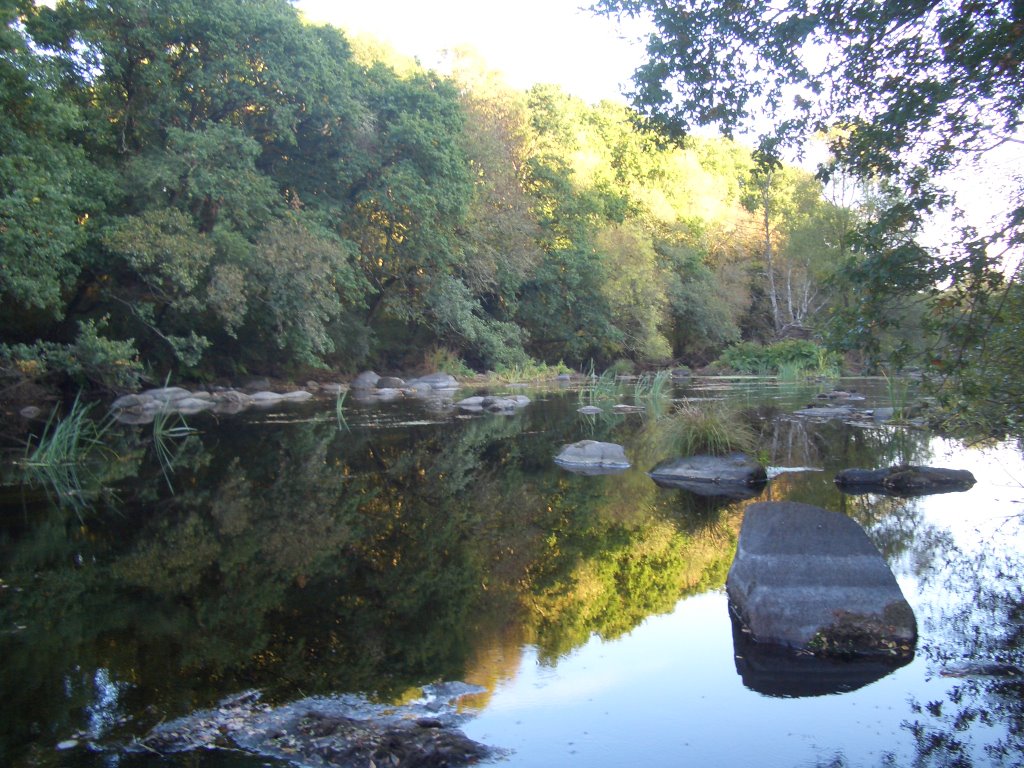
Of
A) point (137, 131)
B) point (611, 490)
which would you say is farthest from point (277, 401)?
point (611, 490)

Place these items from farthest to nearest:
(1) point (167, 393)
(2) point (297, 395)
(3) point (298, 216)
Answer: (2) point (297, 395) < (3) point (298, 216) < (1) point (167, 393)

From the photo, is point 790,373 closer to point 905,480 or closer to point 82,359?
point 905,480

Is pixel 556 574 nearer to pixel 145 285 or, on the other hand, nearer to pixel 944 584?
pixel 944 584

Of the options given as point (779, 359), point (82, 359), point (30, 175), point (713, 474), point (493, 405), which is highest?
point (30, 175)

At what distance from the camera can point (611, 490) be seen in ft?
31.0

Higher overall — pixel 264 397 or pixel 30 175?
pixel 30 175

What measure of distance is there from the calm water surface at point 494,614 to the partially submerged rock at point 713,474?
0.34 m

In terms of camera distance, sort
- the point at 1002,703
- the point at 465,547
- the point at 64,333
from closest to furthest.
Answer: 1. the point at 1002,703
2. the point at 465,547
3. the point at 64,333

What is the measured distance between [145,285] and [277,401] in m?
4.28

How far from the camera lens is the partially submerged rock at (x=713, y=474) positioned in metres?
9.63

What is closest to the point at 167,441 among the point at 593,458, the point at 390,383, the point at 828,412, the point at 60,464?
the point at 60,464

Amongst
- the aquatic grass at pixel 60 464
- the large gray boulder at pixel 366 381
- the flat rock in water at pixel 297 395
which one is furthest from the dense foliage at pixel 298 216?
the aquatic grass at pixel 60 464

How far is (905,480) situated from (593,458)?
3.66m

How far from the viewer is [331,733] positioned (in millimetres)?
3611
